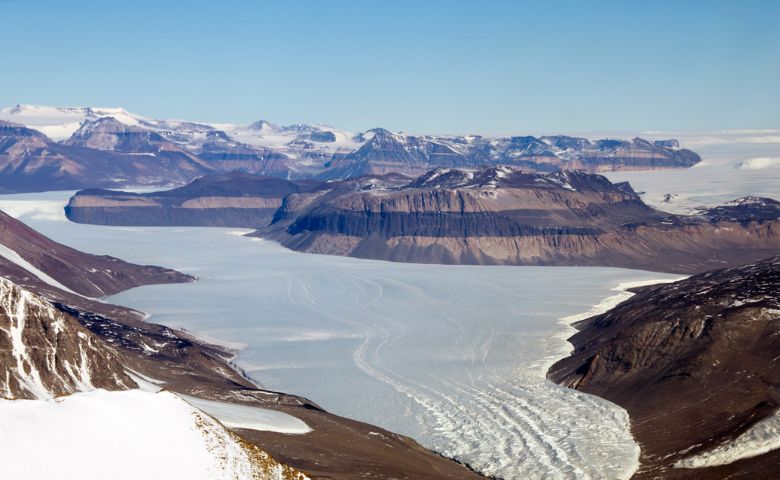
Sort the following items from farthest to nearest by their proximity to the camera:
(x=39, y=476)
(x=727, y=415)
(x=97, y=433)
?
1. (x=727, y=415)
2. (x=97, y=433)
3. (x=39, y=476)

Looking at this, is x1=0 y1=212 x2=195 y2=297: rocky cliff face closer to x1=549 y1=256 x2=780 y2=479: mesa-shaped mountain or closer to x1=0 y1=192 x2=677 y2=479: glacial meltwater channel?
x1=0 y1=192 x2=677 y2=479: glacial meltwater channel

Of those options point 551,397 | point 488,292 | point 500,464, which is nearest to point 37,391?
point 500,464

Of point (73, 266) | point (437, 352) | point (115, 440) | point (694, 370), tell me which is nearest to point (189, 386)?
point (694, 370)

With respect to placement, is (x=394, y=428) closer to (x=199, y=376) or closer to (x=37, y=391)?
(x=199, y=376)

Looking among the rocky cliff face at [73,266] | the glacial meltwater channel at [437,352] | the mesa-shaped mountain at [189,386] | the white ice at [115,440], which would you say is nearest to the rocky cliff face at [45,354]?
the mesa-shaped mountain at [189,386]

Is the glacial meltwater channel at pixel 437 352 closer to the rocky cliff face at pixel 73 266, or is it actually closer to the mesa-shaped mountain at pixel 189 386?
the rocky cliff face at pixel 73 266

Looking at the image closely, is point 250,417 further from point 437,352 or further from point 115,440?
point 437,352
